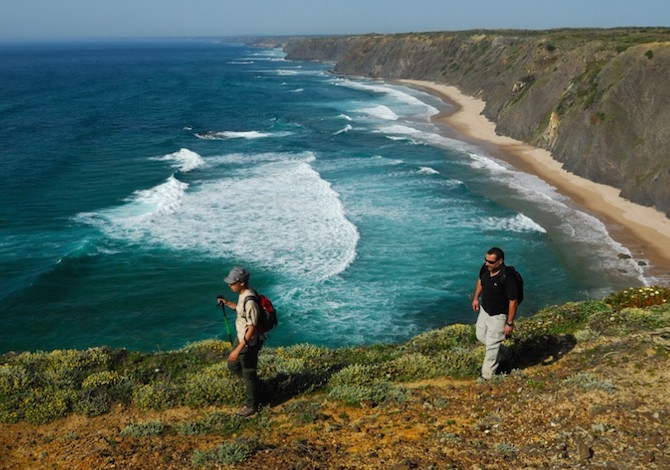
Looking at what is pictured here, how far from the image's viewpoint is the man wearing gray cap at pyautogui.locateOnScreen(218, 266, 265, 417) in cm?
757

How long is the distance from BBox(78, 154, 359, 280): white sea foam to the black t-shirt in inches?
661

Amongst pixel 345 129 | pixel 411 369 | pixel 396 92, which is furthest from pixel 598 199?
pixel 396 92

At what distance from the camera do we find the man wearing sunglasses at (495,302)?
8.36m

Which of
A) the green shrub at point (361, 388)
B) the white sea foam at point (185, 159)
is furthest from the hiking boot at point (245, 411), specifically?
the white sea foam at point (185, 159)

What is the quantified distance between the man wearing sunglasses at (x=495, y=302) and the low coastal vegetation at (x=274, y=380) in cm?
81

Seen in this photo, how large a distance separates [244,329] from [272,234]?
2261 centimetres

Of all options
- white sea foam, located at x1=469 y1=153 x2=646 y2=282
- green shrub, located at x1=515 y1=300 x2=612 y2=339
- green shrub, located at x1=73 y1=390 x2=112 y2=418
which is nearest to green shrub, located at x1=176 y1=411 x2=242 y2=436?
green shrub, located at x1=73 y1=390 x2=112 y2=418

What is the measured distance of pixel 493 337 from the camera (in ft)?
29.1

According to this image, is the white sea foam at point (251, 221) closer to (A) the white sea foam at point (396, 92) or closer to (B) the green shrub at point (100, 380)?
(B) the green shrub at point (100, 380)

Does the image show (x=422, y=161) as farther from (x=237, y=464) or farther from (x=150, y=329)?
(x=237, y=464)

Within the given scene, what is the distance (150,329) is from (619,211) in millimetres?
27931

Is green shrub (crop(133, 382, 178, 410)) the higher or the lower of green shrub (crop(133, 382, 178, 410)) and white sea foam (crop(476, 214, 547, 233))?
the higher

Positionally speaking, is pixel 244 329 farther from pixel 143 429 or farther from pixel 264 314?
pixel 143 429

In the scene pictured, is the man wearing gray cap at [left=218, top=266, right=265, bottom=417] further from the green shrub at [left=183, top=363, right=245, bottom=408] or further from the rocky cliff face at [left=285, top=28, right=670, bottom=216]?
the rocky cliff face at [left=285, top=28, right=670, bottom=216]
